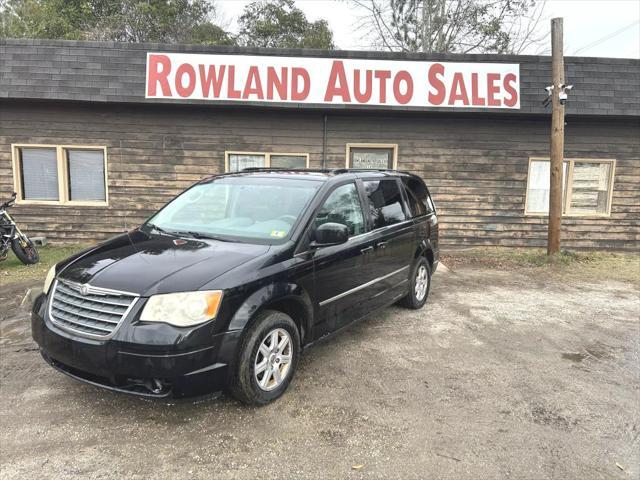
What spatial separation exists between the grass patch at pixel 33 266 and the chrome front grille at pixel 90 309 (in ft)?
14.3

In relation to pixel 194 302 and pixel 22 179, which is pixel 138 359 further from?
pixel 22 179

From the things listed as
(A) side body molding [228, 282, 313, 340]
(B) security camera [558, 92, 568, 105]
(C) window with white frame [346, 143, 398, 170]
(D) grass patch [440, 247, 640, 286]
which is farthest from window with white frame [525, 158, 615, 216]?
(A) side body molding [228, 282, 313, 340]

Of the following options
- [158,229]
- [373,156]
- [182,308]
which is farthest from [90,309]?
[373,156]

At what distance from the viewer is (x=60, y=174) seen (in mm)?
9203

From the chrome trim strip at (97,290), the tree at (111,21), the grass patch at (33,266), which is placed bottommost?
the grass patch at (33,266)

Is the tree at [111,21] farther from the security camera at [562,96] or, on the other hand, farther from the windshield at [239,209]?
the windshield at [239,209]

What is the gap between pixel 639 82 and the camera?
8836mm

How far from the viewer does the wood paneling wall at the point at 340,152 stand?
9.09 meters

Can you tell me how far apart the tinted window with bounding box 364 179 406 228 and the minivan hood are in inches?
62.3

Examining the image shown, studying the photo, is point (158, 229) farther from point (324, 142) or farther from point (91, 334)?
point (324, 142)

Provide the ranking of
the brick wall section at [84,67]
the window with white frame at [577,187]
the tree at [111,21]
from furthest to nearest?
the tree at [111,21]
the window with white frame at [577,187]
the brick wall section at [84,67]

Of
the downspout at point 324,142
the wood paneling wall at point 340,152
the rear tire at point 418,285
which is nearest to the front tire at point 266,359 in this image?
the rear tire at point 418,285

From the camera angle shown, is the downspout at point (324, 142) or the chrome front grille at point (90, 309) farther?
the downspout at point (324, 142)

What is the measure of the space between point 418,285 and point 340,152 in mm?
4483
